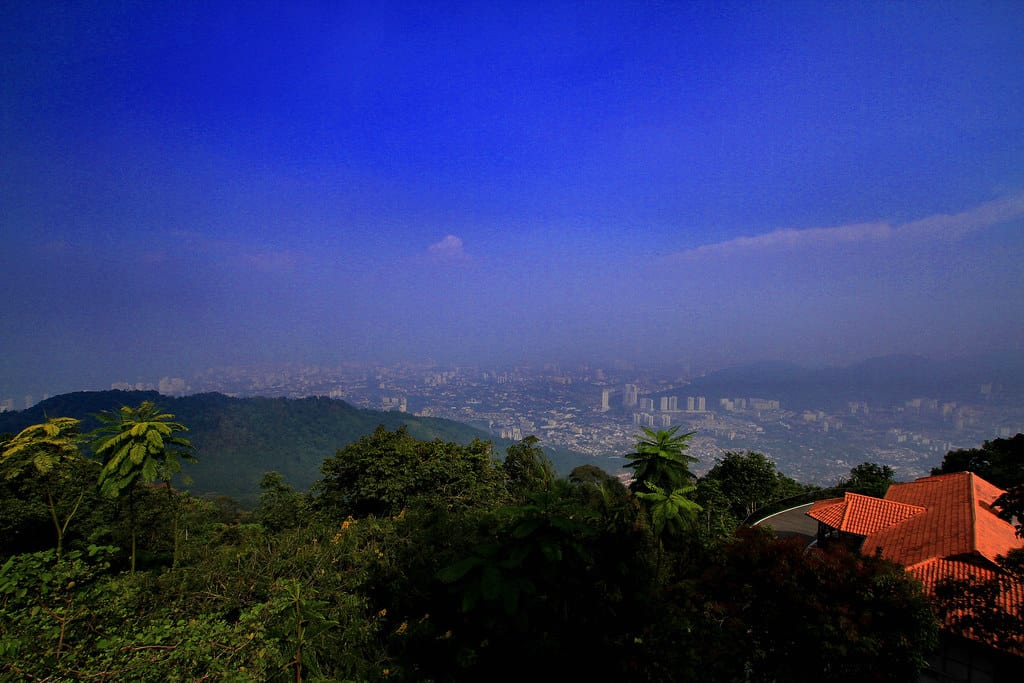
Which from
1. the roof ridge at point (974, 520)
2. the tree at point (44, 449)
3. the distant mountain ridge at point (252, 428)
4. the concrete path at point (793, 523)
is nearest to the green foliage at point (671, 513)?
the roof ridge at point (974, 520)

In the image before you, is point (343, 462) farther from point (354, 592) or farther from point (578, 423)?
point (578, 423)

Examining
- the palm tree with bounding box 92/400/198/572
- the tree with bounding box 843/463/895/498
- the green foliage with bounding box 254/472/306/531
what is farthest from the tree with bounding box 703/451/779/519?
the palm tree with bounding box 92/400/198/572

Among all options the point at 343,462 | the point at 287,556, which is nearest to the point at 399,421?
the point at 343,462

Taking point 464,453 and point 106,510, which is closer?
point 106,510

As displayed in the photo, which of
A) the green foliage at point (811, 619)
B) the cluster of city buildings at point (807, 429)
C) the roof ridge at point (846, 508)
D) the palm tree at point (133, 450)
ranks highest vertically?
the palm tree at point (133, 450)

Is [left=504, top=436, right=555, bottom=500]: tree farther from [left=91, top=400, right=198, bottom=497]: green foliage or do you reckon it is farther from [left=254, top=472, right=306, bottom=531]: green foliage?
[left=91, top=400, right=198, bottom=497]: green foliage

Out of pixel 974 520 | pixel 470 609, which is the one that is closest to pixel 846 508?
pixel 974 520

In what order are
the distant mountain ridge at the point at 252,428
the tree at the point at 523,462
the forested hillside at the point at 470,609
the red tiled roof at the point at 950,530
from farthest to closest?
the distant mountain ridge at the point at 252,428, the tree at the point at 523,462, the red tiled roof at the point at 950,530, the forested hillside at the point at 470,609

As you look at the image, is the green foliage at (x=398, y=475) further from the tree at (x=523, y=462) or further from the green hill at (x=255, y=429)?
the green hill at (x=255, y=429)
